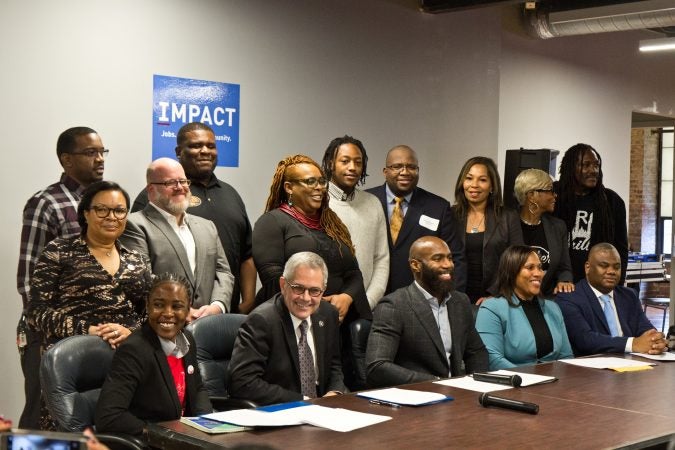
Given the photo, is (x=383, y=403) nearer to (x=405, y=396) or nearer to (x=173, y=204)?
(x=405, y=396)

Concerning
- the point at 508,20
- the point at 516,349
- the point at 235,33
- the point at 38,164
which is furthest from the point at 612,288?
the point at 508,20

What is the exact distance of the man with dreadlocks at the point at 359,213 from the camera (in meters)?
5.37

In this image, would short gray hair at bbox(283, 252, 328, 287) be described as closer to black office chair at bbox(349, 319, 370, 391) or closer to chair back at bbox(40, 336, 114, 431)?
black office chair at bbox(349, 319, 370, 391)

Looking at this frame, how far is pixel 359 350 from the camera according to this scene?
4656mm

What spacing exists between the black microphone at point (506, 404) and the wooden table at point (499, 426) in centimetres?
2

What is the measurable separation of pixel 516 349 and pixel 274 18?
285 centimetres

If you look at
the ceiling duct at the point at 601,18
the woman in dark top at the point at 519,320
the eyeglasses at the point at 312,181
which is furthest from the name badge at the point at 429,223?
the ceiling duct at the point at 601,18

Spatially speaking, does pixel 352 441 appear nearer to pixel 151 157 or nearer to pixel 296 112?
pixel 151 157

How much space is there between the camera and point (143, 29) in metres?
5.60

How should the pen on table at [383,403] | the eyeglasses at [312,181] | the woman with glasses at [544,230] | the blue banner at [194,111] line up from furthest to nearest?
the woman with glasses at [544,230] < the blue banner at [194,111] < the eyeglasses at [312,181] < the pen on table at [383,403]

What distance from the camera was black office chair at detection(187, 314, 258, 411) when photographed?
13.7ft

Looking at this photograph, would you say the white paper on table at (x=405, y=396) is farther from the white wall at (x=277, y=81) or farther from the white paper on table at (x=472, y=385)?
the white wall at (x=277, y=81)

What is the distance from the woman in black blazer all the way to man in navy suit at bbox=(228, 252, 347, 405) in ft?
0.86

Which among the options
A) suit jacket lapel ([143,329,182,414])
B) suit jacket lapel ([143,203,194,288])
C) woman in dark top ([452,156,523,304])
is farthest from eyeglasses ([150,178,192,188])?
woman in dark top ([452,156,523,304])
